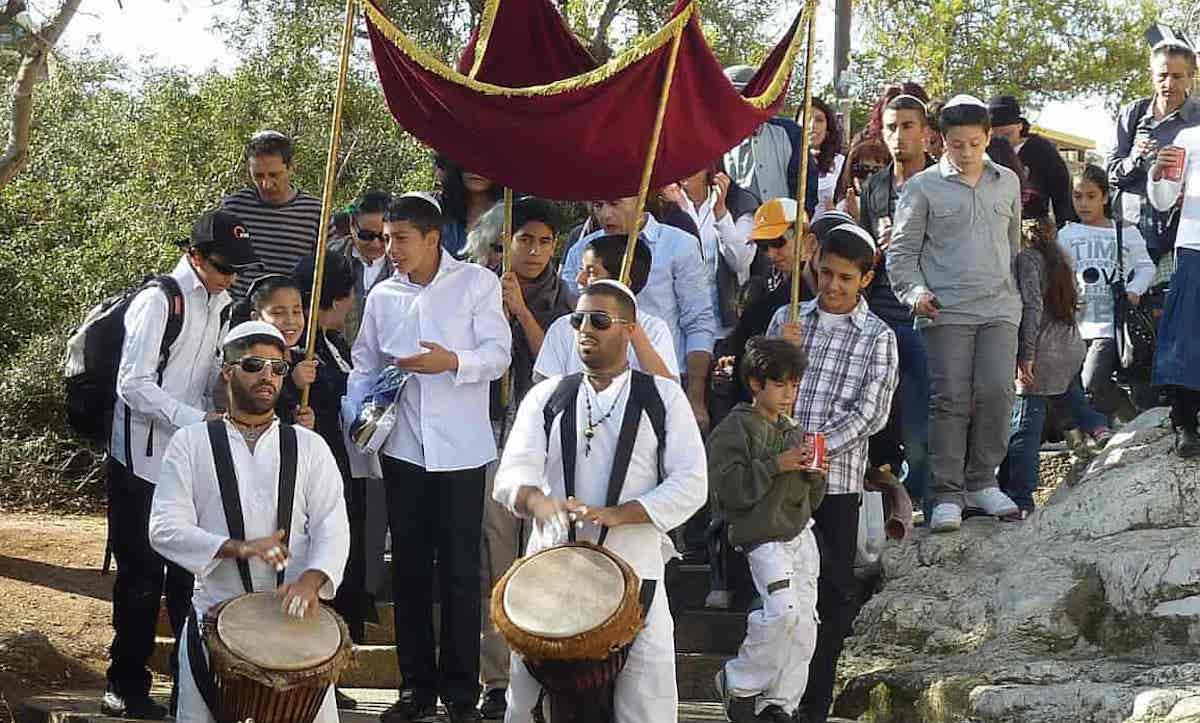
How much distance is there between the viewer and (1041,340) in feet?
30.9

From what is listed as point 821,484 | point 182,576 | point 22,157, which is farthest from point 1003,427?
point 22,157

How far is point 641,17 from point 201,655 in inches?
667

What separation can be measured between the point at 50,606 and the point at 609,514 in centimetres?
531

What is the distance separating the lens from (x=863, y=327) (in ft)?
25.2

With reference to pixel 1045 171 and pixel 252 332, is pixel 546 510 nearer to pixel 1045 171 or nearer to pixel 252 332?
pixel 252 332

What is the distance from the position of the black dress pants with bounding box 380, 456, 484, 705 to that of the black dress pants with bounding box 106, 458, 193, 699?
0.90 m

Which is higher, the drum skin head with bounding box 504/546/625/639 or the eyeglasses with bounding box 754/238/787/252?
the eyeglasses with bounding box 754/238/787/252

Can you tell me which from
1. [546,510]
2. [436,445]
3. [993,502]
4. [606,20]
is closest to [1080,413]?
[993,502]

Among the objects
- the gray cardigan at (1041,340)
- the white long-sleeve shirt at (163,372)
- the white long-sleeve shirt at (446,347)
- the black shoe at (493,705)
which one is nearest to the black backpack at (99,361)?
the white long-sleeve shirt at (163,372)

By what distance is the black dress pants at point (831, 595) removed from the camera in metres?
7.41

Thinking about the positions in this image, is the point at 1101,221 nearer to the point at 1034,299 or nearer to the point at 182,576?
the point at 1034,299

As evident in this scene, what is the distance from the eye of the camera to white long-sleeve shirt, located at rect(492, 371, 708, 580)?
20.0ft

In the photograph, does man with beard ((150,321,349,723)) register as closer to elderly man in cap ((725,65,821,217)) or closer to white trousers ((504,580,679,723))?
white trousers ((504,580,679,723))

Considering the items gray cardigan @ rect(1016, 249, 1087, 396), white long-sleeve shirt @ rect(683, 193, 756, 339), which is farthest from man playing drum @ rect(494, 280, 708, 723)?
gray cardigan @ rect(1016, 249, 1087, 396)
